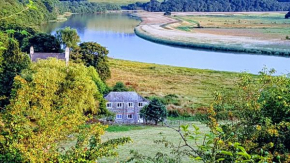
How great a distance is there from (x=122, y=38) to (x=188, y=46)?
14.5 metres

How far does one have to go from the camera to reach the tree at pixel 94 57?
32.7 meters

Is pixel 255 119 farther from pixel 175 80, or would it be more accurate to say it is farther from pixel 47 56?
pixel 175 80

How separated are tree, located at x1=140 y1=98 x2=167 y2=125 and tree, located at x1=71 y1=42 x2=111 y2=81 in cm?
1131

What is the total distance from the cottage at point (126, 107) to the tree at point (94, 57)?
9.76 meters

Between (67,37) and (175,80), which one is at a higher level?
(67,37)

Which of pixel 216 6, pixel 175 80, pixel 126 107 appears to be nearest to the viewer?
pixel 126 107

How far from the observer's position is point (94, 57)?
33.2m

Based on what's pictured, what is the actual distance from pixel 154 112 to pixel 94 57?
12905 mm

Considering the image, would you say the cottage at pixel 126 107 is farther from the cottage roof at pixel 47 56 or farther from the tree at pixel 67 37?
the tree at pixel 67 37

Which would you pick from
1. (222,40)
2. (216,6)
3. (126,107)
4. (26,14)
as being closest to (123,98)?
(126,107)

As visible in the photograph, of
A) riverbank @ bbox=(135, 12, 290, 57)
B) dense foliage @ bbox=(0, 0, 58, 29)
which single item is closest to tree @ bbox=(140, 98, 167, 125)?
dense foliage @ bbox=(0, 0, 58, 29)

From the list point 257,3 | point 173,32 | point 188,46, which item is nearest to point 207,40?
point 188,46

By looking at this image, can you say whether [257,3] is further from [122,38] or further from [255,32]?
[122,38]

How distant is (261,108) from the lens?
7.94 meters
